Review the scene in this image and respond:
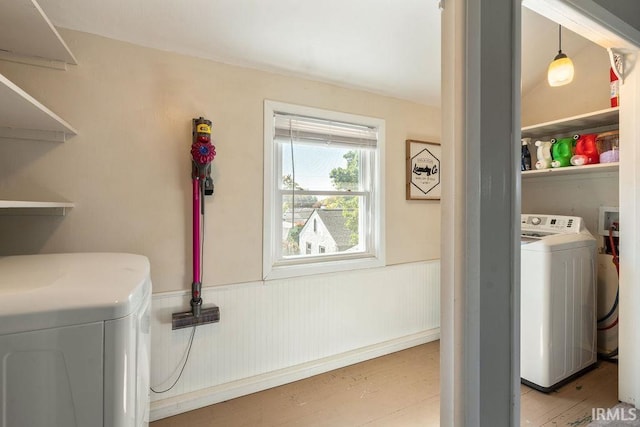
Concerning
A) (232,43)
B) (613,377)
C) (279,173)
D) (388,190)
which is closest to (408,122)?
(388,190)

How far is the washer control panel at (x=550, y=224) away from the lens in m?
2.21

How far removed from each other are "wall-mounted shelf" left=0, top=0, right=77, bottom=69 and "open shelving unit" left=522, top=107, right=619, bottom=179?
118 inches

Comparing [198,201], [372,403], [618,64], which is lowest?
[372,403]

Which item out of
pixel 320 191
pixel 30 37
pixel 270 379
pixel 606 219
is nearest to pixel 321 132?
pixel 320 191

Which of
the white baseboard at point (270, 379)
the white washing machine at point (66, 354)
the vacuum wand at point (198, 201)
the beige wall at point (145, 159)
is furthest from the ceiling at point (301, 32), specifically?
the white baseboard at point (270, 379)

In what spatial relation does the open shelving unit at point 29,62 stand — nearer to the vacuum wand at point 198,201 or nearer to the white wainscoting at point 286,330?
the vacuum wand at point 198,201

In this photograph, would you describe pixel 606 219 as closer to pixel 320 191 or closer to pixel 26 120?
pixel 320 191

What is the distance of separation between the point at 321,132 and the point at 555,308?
6.28ft

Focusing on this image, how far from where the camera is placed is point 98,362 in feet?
2.27

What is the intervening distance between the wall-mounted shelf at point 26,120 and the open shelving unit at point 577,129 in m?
2.98

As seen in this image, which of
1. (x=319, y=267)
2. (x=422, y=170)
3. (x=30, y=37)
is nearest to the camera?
→ (x=30, y=37)

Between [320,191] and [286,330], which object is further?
[320,191]

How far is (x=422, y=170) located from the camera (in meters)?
2.67

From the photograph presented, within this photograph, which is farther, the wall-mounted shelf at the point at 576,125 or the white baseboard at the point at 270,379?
the wall-mounted shelf at the point at 576,125
